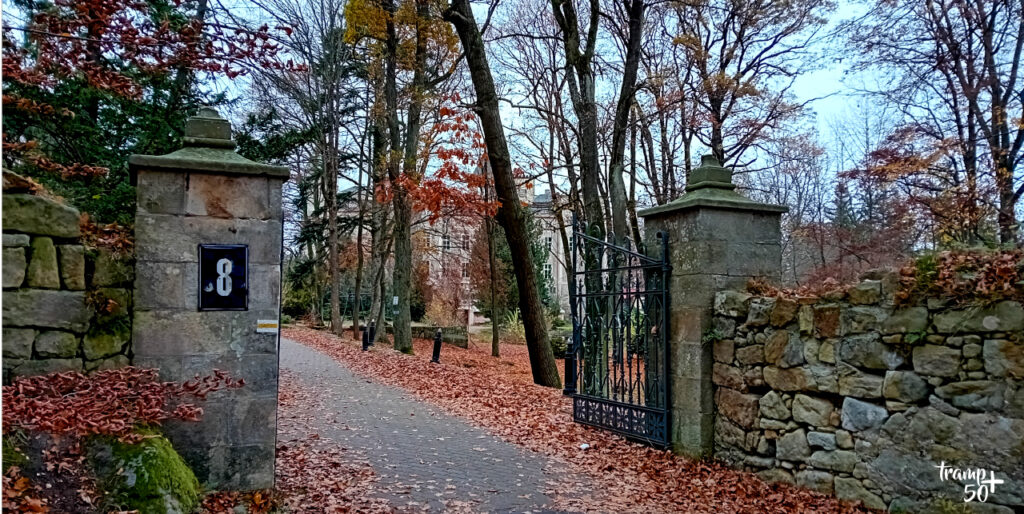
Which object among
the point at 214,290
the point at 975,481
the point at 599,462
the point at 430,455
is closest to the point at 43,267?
the point at 214,290

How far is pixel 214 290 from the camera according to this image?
436 cm

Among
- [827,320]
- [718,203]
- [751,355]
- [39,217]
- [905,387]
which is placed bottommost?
[905,387]

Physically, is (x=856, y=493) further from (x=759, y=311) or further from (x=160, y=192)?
(x=160, y=192)

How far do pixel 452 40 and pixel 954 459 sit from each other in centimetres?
1299

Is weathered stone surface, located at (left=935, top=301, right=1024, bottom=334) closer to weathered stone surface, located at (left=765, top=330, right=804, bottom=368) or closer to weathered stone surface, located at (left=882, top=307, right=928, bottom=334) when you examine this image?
weathered stone surface, located at (left=882, top=307, right=928, bottom=334)

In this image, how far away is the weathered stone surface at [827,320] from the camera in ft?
15.8

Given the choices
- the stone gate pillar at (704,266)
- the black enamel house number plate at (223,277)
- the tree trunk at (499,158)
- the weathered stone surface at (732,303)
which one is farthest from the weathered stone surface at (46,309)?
the tree trunk at (499,158)

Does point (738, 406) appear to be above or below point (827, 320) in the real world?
below

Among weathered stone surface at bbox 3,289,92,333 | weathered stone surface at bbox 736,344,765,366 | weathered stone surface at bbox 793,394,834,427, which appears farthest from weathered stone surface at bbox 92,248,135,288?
weathered stone surface at bbox 793,394,834,427

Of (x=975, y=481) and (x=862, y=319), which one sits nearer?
(x=975, y=481)

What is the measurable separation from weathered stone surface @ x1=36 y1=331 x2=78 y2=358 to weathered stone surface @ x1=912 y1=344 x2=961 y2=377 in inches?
215

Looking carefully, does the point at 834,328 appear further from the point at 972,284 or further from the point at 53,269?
the point at 53,269

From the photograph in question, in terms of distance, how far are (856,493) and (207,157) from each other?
5221 millimetres

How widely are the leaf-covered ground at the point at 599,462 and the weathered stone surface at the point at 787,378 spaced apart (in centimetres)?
80
